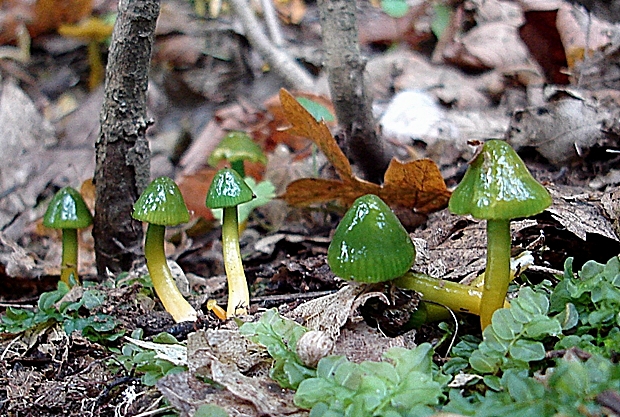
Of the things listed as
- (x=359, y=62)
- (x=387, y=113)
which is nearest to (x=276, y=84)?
(x=387, y=113)

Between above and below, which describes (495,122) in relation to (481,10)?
below

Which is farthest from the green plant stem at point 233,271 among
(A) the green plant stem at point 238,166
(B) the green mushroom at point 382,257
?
(A) the green plant stem at point 238,166

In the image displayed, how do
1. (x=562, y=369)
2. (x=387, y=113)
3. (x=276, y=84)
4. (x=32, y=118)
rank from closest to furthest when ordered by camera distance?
(x=562, y=369) → (x=387, y=113) → (x=32, y=118) → (x=276, y=84)

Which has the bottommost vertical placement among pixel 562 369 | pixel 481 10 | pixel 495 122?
pixel 562 369

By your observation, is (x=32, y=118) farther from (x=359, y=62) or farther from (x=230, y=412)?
(x=230, y=412)

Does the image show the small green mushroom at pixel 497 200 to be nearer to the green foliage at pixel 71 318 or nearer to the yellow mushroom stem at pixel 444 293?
the yellow mushroom stem at pixel 444 293

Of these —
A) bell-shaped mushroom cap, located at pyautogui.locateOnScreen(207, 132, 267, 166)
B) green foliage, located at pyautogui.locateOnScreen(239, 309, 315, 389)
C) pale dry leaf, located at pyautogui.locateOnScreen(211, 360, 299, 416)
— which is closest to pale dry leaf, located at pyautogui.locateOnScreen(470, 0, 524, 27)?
bell-shaped mushroom cap, located at pyautogui.locateOnScreen(207, 132, 267, 166)

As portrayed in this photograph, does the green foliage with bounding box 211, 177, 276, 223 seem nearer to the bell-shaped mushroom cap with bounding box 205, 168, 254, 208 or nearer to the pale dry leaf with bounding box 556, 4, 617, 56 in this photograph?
the bell-shaped mushroom cap with bounding box 205, 168, 254, 208
